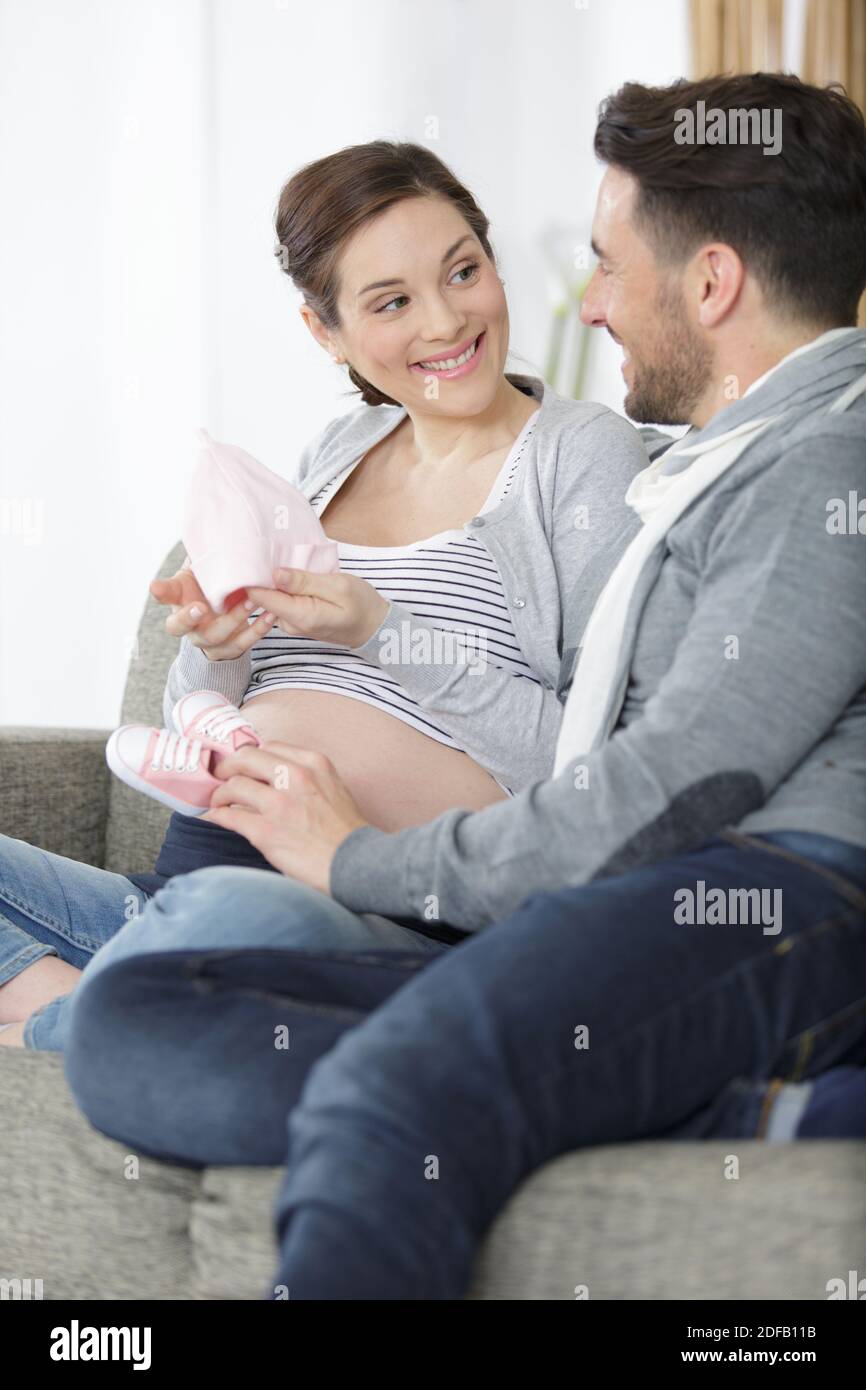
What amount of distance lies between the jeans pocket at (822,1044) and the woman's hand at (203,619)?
2.48 feet

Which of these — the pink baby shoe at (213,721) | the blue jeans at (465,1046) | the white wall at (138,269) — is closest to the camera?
the blue jeans at (465,1046)

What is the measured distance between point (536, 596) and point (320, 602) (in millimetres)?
253

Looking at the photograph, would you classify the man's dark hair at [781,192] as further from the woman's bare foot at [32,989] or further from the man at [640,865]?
the woman's bare foot at [32,989]

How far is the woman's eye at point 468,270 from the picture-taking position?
170 centimetres

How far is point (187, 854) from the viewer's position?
1521 mm

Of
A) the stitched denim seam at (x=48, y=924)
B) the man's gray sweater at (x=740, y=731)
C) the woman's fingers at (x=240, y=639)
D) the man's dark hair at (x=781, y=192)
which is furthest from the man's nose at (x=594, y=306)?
the stitched denim seam at (x=48, y=924)

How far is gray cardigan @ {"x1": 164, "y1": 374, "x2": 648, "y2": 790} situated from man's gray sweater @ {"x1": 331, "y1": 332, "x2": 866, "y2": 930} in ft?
1.07

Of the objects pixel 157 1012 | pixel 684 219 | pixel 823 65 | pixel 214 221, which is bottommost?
pixel 157 1012

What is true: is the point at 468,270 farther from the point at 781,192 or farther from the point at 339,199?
the point at 781,192

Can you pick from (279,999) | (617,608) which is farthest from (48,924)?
(617,608)

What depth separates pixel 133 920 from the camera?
135 cm

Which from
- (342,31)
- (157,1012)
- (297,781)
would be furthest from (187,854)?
(342,31)
